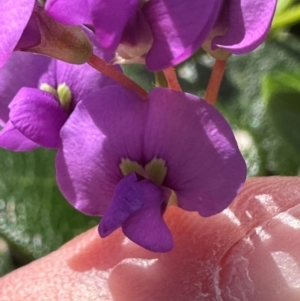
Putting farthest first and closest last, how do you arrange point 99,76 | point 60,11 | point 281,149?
point 281,149 → point 99,76 → point 60,11

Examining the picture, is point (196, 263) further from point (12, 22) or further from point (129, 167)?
point (12, 22)

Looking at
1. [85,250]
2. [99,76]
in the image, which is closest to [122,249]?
[85,250]

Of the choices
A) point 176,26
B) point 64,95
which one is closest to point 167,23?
point 176,26

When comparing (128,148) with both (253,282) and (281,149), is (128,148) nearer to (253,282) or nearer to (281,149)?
(253,282)

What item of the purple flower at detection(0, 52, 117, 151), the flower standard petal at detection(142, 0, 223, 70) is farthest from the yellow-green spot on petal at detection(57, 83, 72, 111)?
the flower standard petal at detection(142, 0, 223, 70)

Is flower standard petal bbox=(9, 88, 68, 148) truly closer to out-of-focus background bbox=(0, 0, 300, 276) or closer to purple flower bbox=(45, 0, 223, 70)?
purple flower bbox=(45, 0, 223, 70)
